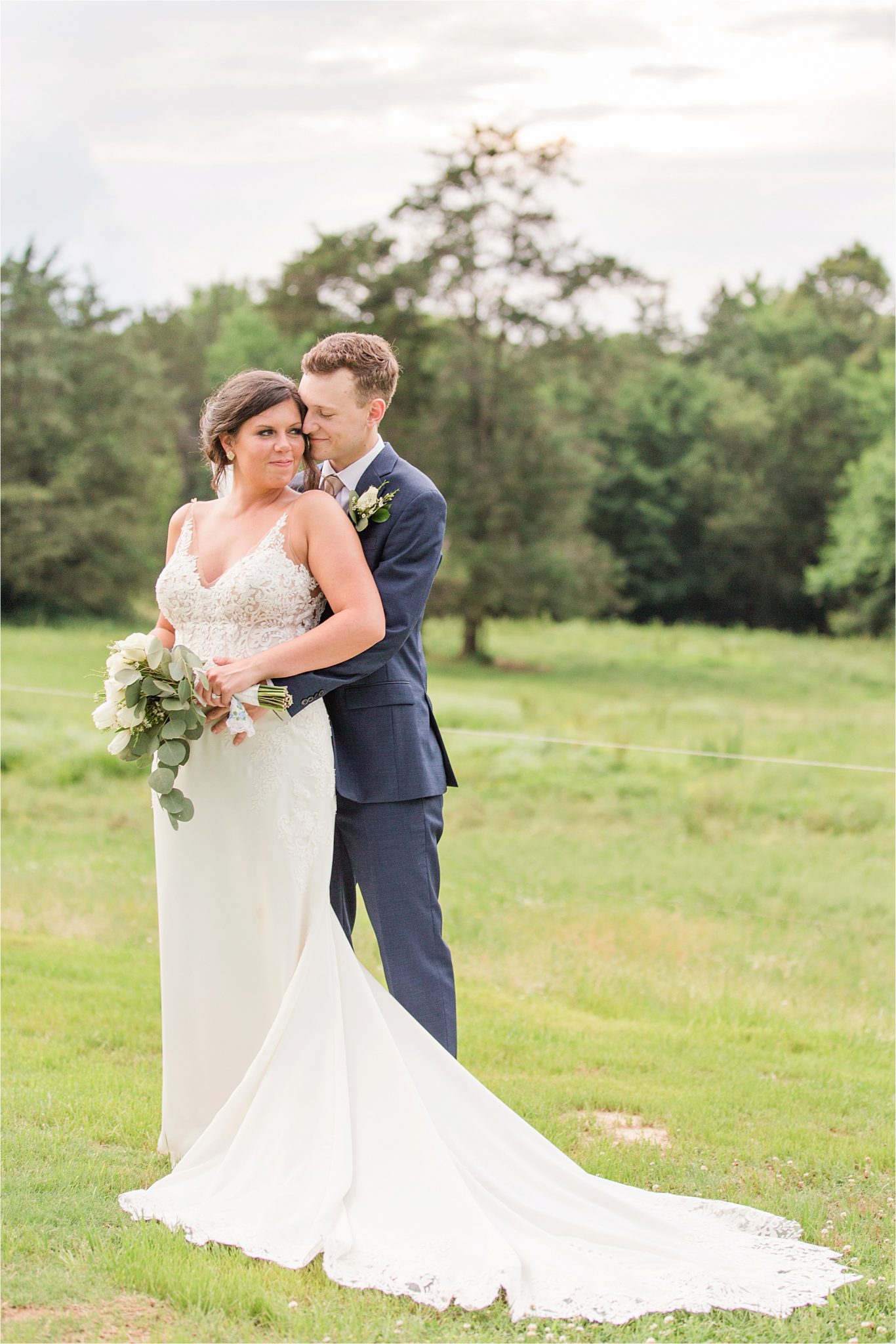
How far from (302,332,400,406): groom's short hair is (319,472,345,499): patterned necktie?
0.24 m

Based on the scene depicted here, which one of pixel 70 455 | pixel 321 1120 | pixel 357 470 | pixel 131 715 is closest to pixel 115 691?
pixel 131 715

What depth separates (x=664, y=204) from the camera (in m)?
32.2

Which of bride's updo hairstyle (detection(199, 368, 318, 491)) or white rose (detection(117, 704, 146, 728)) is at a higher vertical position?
bride's updo hairstyle (detection(199, 368, 318, 491))

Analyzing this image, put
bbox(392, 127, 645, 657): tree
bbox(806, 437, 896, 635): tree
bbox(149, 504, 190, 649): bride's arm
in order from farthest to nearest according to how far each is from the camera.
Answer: bbox(806, 437, 896, 635): tree, bbox(392, 127, 645, 657): tree, bbox(149, 504, 190, 649): bride's arm

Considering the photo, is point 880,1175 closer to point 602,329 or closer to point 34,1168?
point 34,1168

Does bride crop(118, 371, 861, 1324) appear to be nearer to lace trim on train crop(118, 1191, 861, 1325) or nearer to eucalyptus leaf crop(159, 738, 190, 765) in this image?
lace trim on train crop(118, 1191, 861, 1325)

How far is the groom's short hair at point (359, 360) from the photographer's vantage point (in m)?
3.28

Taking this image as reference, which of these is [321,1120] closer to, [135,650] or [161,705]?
[161,705]

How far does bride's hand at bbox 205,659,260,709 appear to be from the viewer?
3.19 meters

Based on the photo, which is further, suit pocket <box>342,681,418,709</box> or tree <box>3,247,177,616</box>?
tree <box>3,247,177,616</box>

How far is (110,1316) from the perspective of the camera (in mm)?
2662

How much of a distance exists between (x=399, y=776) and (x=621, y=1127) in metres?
1.53

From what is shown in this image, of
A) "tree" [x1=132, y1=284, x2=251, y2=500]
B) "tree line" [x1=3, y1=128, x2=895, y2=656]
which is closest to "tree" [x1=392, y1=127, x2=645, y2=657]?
"tree line" [x1=3, y1=128, x2=895, y2=656]

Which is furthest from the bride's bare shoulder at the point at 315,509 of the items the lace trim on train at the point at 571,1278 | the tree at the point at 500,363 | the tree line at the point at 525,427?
the tree at the point at 500,363
